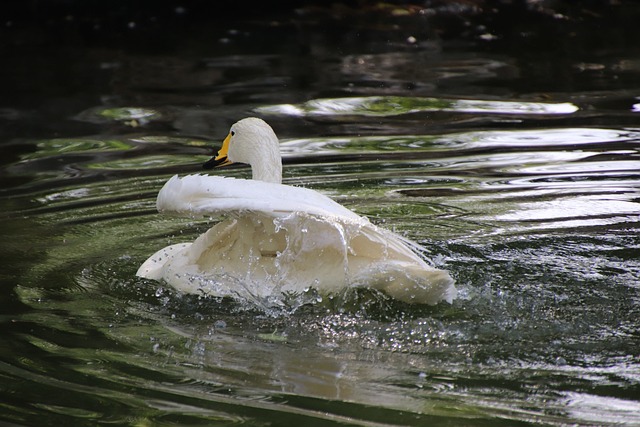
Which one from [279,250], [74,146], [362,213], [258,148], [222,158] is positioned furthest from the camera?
[74,146]

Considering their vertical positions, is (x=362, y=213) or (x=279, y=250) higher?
(x=279, y=250)

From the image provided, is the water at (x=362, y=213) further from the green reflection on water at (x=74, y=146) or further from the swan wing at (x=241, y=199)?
the swan wing at (x=241, y=199)

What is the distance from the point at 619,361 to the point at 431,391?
31.8 inches

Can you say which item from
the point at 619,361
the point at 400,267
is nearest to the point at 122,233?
the point at 400,267

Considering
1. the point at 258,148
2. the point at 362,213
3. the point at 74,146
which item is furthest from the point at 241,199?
the point at 74,146

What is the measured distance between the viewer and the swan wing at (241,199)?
15.9 feet

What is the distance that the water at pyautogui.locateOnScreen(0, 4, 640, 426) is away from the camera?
412 centimetres

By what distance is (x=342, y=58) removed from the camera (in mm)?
13867

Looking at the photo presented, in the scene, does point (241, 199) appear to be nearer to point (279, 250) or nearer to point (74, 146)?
point (279, 250)

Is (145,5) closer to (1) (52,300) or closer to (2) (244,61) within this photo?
(2) (244,61)

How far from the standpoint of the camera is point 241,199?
4867mm

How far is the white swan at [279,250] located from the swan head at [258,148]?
21.6 inches

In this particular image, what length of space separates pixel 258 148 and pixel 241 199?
1.28 meters

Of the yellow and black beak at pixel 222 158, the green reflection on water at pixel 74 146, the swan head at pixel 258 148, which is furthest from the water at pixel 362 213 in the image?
the swan head at pixel 258 148
